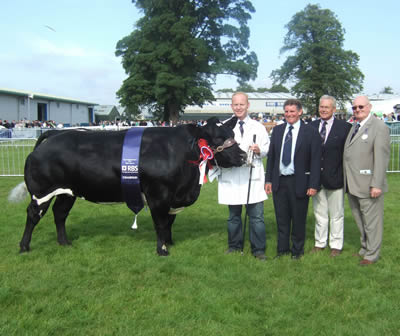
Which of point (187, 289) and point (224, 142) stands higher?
point (224, 142)

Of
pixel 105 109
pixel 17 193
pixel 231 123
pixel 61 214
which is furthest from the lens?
pixel 105 109

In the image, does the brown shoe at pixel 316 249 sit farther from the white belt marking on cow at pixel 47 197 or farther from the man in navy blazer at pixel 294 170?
the white belt marking on cow at pixel 47 197

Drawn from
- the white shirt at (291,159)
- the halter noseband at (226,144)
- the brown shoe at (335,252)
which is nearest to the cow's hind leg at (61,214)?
the halter noseband at (226,144)

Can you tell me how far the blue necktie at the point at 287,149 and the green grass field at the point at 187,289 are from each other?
1374 mm

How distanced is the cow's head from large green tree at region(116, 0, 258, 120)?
32384mm

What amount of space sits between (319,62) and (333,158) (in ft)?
140

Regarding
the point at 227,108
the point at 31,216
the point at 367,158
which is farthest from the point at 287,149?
the point at 227,108

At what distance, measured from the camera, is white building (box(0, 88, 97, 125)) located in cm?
4747

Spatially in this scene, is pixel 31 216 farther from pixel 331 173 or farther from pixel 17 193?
pixel 331 173

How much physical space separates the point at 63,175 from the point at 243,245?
2.83m

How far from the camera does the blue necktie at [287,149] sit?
4.92 m

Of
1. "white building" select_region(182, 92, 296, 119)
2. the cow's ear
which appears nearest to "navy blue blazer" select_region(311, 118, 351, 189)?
the cow's ear

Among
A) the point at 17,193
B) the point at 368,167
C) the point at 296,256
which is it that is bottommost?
the point at 296,256

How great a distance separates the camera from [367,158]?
15.6 ft
